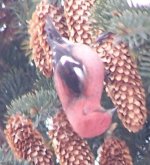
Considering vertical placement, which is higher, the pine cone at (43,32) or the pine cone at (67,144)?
the pine cone at (43,32)

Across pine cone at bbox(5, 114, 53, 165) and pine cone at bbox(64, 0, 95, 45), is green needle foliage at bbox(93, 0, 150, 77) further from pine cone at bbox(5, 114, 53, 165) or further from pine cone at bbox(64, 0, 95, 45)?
pine cone at bbox(5, 114, 53, 165)

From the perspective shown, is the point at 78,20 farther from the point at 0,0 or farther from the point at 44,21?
the point at 0,0

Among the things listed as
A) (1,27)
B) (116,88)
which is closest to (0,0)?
(1,27)

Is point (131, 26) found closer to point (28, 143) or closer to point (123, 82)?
point (123, 82)

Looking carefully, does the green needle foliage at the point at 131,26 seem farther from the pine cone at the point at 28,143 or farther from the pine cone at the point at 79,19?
the pine cone at the point at 28,143

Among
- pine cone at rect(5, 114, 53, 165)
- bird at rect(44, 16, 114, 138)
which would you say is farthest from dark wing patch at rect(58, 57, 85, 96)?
pine cone at rect(5, 114, 53, 165)

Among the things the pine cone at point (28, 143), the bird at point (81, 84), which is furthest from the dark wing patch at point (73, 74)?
the pine cone at point (28, 143)
